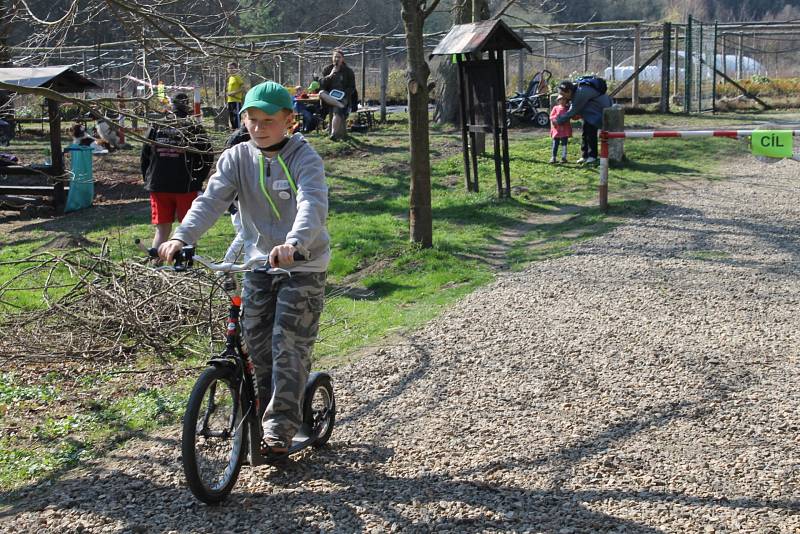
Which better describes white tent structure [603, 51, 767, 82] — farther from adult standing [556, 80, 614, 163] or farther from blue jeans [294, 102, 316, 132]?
adult standing [556, 80, 614, 163]

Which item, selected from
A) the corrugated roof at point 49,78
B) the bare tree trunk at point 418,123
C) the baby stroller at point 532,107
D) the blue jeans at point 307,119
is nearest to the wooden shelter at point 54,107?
the corrugated roof at point 49,78

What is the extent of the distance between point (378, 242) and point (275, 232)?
6974 mm

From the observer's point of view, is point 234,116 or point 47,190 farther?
point 47,190

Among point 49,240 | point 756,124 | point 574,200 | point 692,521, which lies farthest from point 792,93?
point 692,521

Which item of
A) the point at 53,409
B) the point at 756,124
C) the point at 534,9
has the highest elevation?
the point at 534,9

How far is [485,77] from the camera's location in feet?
45.4

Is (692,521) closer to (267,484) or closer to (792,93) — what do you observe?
(267,484)

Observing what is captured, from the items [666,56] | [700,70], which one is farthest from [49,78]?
[700,70]

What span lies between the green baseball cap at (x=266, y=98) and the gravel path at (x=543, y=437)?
1747mm

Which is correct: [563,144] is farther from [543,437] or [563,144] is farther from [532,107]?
[543,437]

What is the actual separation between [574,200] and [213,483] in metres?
10.1

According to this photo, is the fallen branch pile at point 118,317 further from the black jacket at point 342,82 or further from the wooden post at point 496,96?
the black jacket at point 342,82

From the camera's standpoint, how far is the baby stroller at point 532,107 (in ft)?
73.8

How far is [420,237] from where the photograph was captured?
35.7 ft
